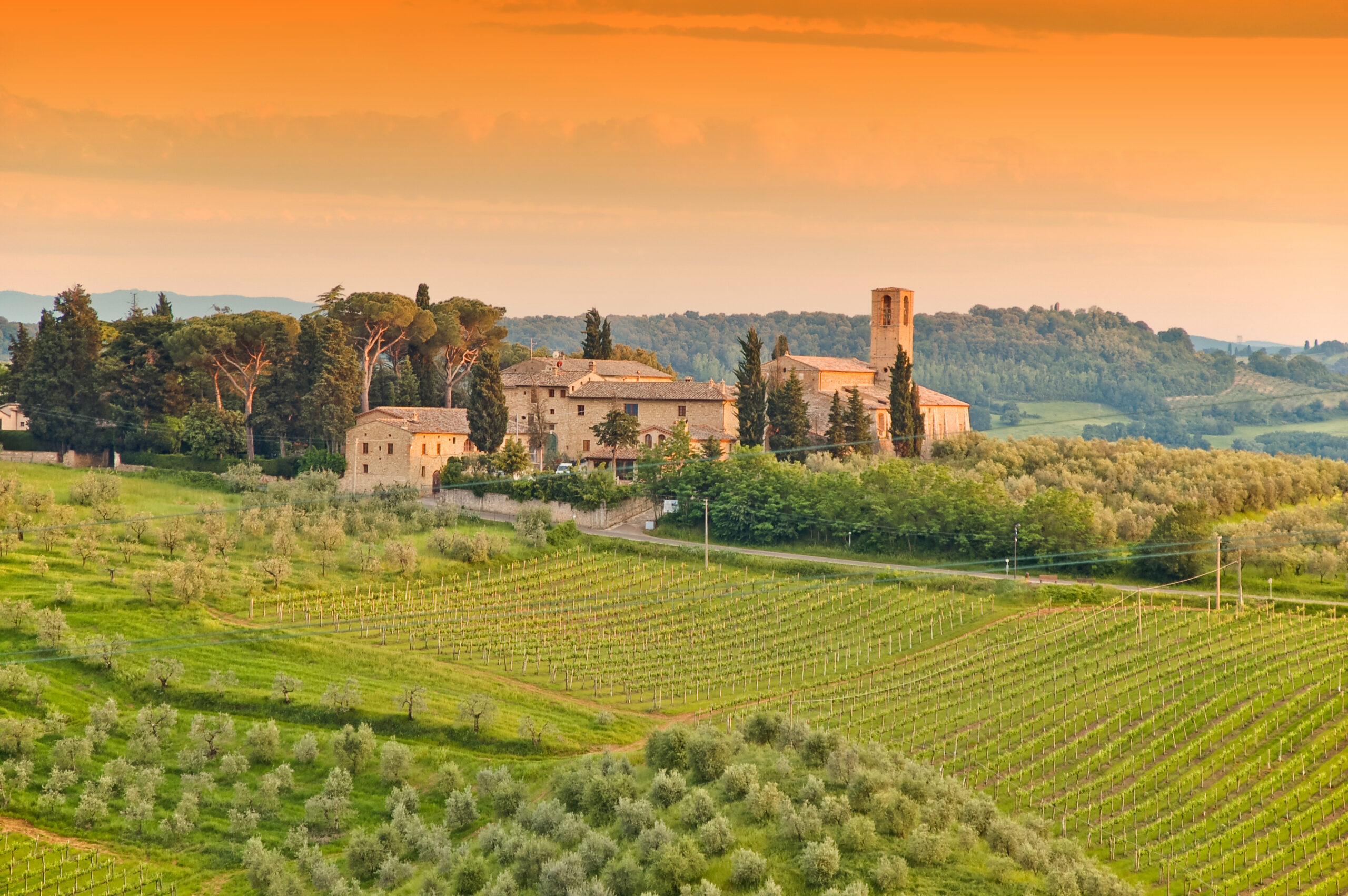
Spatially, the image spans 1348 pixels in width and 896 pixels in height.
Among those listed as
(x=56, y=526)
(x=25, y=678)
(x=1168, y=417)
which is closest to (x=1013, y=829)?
(x=25, y=678)

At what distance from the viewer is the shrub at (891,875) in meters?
26.5

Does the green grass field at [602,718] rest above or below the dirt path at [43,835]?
above

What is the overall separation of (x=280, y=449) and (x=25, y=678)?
35706mm

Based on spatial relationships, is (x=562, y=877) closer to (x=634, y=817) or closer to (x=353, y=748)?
(x=634, y=817)

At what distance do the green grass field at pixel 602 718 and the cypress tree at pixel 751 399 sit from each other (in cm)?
1663

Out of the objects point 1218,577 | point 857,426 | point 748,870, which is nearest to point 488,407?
point 857,426

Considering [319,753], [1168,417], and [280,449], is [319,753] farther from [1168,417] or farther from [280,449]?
[1168,417]

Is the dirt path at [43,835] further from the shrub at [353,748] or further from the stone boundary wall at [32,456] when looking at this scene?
the stone boundary wall at [32,456]

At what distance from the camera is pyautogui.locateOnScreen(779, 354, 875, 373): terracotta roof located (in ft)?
291

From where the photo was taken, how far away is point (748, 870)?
26.7 meters

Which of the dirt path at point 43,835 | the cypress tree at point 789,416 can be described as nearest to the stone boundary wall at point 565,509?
the cypress tree at point 789,416

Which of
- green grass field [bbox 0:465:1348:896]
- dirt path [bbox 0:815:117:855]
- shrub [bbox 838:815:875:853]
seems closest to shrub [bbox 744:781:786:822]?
green grass field [bbox 0:465:1348:896]

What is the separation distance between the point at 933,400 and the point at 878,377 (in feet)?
14.9

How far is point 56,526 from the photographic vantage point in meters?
53.7
